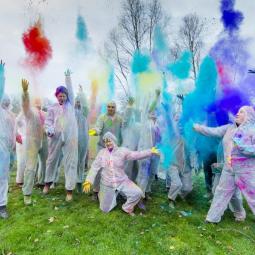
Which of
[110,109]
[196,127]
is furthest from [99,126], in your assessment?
[196,127]

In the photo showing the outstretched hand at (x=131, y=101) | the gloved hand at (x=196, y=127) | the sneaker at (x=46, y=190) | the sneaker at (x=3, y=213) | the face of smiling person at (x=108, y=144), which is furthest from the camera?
the sneaker at (x=46, y=190)

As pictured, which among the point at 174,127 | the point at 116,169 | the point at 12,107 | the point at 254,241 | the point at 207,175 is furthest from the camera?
the point at 12,107

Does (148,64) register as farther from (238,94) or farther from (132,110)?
(238,94)

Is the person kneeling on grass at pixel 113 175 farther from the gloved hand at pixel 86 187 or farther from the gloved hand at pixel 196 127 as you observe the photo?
the gloved hand at pixel 196 127

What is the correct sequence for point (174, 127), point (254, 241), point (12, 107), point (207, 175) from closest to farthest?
point (254, 241)
point (174, 127)
point (207, 175)
point (12, 107)

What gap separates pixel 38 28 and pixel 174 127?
3.47 metres

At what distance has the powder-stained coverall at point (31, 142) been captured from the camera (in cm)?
697

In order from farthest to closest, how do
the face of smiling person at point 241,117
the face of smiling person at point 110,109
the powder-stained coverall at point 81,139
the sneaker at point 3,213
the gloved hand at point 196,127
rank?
the powder-stained coverall at point 81,139
the face of smiling person at point 110,109
the gloved hand at point 196,127
the sneaker at point 3,213
the face of smiling person at point 241,117

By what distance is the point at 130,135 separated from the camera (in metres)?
7.43

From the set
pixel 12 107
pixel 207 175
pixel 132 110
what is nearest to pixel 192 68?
pixel 132 110

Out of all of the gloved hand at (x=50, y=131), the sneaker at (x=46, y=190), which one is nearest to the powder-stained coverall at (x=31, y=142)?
the gloved hand at (x=50, y=131)

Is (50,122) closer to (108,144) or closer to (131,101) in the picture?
(108,144)

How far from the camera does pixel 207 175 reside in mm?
8008

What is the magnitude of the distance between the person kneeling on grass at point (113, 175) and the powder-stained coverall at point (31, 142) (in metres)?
1.12
